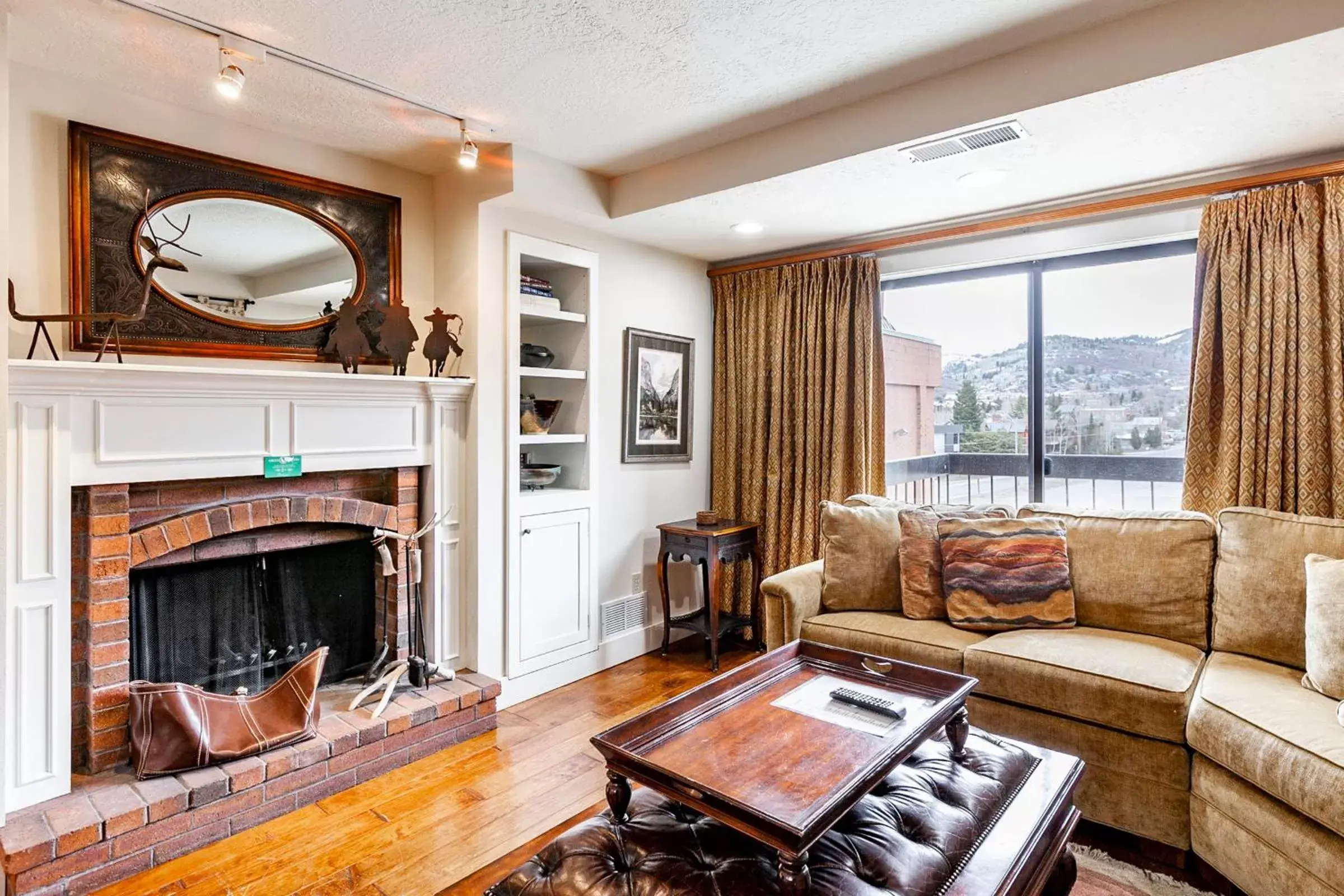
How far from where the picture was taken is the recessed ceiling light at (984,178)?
2.84 m

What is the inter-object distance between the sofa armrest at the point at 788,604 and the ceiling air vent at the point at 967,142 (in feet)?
5.73

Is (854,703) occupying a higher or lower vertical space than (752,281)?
lower

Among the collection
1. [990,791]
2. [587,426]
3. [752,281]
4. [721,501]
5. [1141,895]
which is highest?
[752,281]

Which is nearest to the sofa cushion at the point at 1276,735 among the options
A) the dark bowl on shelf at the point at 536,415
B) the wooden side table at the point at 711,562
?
the wooden side table at the point at 711,562

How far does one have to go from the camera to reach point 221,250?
272 centimetres

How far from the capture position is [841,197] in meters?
3.17

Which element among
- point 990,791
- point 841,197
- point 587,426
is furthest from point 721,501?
point 990,791

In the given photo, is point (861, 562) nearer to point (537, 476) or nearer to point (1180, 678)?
point (1180, 678)

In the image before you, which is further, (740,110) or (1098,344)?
(1098,344)

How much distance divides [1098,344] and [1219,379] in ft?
1.80

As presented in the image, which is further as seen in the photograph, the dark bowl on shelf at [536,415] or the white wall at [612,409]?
the dark bowl on shelf at [536,415]

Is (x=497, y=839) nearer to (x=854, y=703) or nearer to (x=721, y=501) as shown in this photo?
(x=854, y=703)

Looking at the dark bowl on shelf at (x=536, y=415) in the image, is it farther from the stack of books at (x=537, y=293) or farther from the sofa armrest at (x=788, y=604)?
the sofa armrest at (x=788, y=604)

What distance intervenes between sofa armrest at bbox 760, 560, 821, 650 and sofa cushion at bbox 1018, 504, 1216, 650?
1023 millimetres
